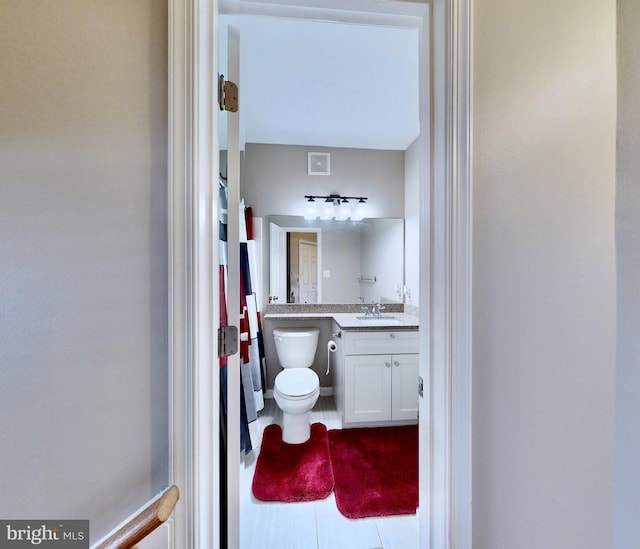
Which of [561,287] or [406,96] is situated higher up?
[406,96]

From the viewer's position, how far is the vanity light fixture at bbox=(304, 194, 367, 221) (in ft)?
8.64

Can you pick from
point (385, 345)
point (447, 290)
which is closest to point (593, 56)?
point (447, 290)

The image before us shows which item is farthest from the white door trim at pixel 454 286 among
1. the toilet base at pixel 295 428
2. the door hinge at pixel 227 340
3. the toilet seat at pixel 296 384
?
the toilet base at pixel 295 428

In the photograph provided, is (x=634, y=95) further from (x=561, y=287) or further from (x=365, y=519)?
(x=365, y=519)

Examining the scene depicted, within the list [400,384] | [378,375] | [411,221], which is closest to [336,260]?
[411,221]

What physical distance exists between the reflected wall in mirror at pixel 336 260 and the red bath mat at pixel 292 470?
4.17 feet

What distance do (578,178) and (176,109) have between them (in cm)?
105

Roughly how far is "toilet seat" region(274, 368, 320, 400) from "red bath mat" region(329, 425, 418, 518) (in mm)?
470

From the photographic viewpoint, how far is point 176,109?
1.93ft

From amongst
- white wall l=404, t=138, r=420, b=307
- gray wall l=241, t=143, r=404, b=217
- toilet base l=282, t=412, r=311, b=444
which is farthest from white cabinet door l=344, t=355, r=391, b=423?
gray wall l=241, t=143, r=404, b=217

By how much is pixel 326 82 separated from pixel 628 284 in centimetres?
186

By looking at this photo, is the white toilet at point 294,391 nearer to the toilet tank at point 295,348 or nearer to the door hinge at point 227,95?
the toilet tank at point 295,348

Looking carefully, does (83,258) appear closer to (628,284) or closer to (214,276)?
(214,276)

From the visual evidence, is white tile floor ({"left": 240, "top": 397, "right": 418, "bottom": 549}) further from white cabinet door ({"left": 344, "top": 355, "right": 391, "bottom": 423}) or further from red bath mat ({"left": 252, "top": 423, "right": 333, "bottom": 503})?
white cabinet door ({"left": 344, "top": 355, "right": 391, "bottom": 423})
